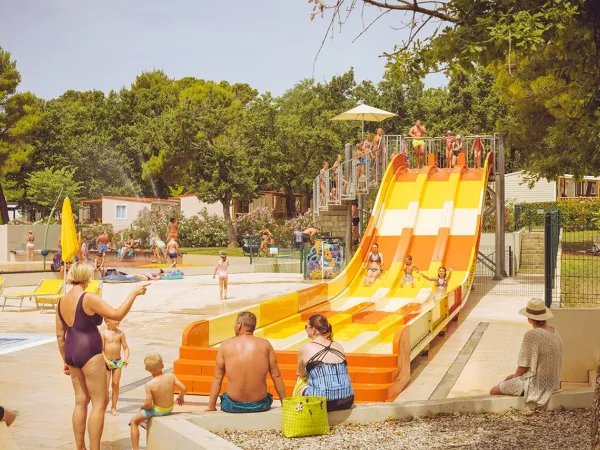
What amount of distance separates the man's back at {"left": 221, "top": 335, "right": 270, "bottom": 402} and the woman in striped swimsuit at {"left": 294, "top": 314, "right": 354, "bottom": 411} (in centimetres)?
53

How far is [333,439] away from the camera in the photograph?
661cm

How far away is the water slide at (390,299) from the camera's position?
10055mm

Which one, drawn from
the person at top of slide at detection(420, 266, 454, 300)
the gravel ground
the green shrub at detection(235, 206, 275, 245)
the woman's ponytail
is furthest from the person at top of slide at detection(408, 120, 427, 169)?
the green shrub at detection(235, 206, 275, 245)

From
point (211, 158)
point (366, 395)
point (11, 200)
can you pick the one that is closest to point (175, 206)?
point (211, 158)

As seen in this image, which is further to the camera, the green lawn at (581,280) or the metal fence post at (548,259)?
the green lawn at (581,280)

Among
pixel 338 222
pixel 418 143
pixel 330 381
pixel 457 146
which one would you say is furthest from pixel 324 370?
pixel 418 143

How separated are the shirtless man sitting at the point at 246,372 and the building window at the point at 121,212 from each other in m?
46.4

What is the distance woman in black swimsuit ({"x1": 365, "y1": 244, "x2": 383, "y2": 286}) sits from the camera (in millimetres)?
19844

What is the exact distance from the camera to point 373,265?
20.3 metres

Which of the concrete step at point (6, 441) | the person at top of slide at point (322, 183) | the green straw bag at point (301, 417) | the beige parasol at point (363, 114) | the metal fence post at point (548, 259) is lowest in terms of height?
the green straw bag at point (301, 417)

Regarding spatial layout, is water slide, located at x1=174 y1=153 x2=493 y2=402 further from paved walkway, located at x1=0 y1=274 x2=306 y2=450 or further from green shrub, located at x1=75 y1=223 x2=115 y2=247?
green shrub, located at x1=75 y1=223 x2=115 y2=247

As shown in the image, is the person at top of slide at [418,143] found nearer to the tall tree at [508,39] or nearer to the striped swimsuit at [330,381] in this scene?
the tall tree at [508,39]

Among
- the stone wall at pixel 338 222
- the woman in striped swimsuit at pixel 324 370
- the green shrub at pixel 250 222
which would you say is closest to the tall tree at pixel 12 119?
the green shrub at pixel 250 222

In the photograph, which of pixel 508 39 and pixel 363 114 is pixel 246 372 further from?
pixel 363 114
